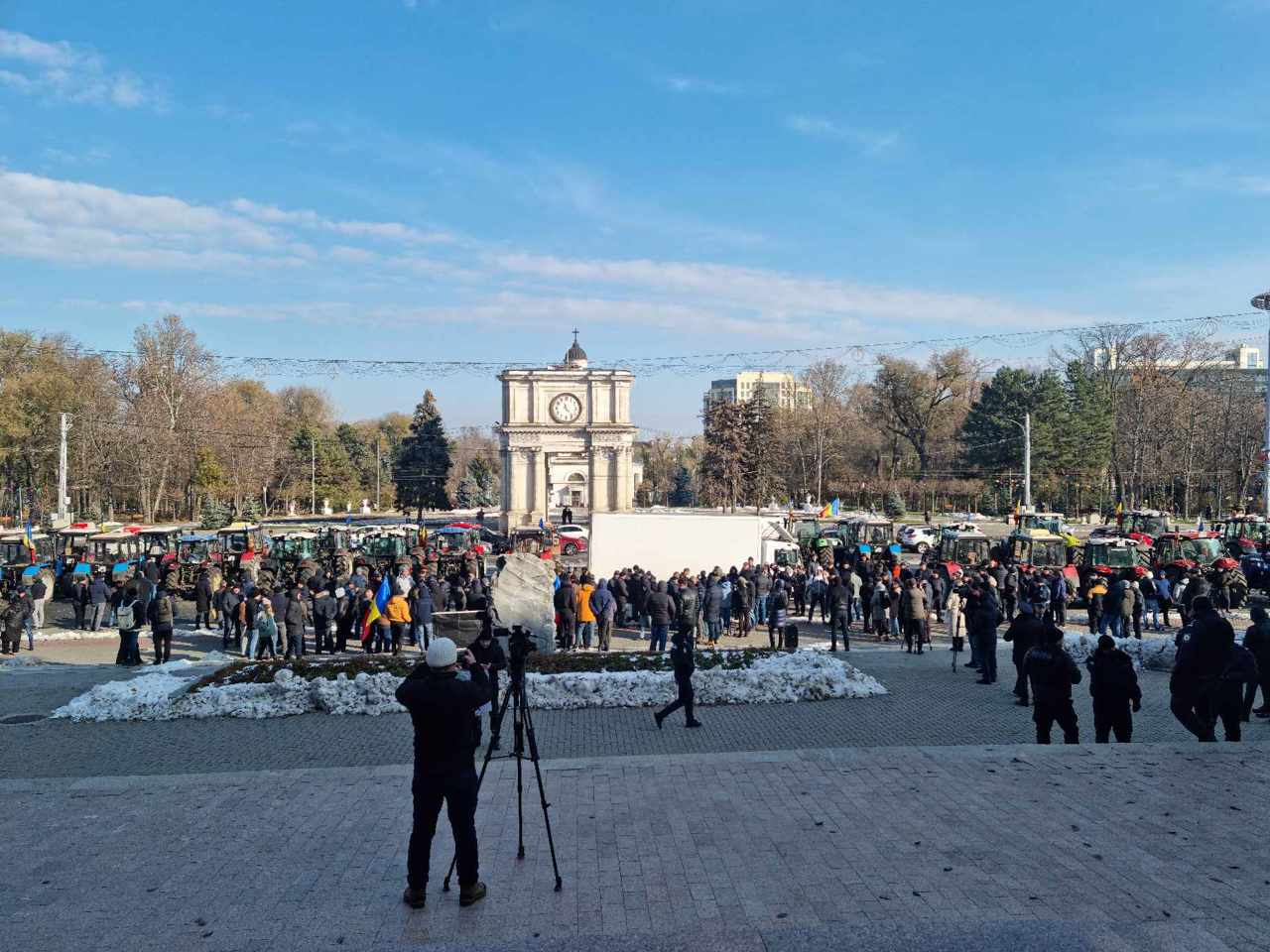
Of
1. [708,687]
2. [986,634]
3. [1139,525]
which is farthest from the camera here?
[1139,525]

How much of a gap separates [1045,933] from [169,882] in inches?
224

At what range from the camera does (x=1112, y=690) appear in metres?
10.2

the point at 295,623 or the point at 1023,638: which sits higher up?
the point at 1023,638

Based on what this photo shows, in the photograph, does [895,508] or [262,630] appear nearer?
[262,630]

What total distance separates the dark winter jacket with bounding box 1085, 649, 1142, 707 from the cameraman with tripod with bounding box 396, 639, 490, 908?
23.3 ft

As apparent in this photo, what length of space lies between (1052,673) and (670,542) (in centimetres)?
1566

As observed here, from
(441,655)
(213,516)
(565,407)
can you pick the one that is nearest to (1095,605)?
(441,655)

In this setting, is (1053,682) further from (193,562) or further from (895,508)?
(895,508)

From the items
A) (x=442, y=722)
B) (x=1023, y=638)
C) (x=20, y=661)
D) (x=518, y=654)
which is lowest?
(x=20, y=661)

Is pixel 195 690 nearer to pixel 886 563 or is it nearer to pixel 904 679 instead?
pixel 904 679

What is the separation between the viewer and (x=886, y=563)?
85.7ft

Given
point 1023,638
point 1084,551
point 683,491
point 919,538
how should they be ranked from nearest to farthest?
point 1023,638 → point 1084,551 → point 919,538 → point 683,491

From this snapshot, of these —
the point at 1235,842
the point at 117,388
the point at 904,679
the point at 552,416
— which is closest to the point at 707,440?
the point at 552,416

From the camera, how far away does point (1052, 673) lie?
10297mm
